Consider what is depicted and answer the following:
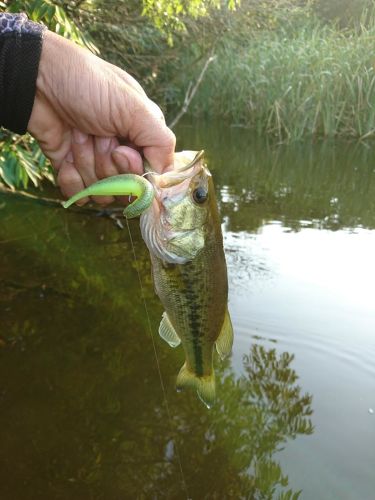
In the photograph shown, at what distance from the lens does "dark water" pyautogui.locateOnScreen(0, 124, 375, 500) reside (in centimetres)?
242

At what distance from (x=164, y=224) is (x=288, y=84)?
9240mm

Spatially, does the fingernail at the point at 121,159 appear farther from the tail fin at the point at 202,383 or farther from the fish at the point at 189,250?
the tail fin at the point at 202,383

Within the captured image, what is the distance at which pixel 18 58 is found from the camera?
2066mm

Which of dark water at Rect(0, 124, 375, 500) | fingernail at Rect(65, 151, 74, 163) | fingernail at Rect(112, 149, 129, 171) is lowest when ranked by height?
dark water at Rect(0, 124, 375, 500)

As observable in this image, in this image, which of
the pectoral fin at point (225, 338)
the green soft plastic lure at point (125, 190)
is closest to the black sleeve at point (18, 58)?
the green soft plastic lure at point (125, 190)

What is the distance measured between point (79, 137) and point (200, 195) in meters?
0.84

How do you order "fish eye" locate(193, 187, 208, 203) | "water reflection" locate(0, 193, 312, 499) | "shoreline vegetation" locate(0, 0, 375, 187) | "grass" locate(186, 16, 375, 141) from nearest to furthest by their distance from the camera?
"fish eye" locate(193, 187, 208, 203) → "water reflection" locate(0, 193, 312, 499) → "shoreline vegetation" locate(0, 0, 375, 187) → "grass" locate(186, 16, 375, 141)

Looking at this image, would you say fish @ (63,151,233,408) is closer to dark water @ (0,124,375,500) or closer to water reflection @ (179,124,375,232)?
dark water @ (0,124,375,500)

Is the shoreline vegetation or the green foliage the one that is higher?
the green foliage

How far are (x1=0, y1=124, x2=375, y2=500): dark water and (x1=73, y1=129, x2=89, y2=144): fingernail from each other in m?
1.31

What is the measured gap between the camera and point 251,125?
1178cm

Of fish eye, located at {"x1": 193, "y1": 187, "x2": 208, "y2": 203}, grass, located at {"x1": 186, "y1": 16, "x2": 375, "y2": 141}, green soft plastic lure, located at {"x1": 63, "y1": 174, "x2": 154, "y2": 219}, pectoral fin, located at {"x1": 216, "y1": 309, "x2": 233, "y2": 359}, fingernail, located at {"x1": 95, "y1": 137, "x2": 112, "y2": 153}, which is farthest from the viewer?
grass, located at {"x1": 186, "y1": 16, "x2": 375, "y2": 141}

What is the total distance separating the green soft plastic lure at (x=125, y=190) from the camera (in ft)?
4.79

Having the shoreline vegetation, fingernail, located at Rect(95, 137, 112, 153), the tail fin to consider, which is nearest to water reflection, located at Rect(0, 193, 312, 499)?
the tail fin
